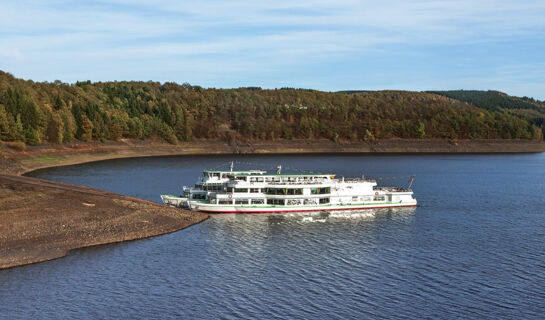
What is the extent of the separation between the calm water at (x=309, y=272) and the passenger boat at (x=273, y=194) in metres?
3.65

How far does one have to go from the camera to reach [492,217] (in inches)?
3423

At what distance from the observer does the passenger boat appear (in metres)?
87.8

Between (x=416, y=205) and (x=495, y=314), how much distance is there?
55.4 meters

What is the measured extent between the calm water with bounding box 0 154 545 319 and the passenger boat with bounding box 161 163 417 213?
365cm

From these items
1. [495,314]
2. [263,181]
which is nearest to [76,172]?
[263,181]

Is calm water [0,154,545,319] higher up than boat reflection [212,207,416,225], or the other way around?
boat reflection [212,207,416,225]

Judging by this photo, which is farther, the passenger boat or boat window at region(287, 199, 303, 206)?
boat window at region(287, 199, 303, 206)

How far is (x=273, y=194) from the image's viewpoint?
90.0 meters

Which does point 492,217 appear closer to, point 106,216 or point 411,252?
point 411,252

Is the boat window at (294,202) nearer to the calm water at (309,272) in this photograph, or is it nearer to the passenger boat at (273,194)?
the passenger boat at (273,194)

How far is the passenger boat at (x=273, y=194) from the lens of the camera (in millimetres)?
87750

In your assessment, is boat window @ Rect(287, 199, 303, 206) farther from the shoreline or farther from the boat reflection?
the shoreline

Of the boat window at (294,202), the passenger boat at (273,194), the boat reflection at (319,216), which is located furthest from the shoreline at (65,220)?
the boat window at (294,202)

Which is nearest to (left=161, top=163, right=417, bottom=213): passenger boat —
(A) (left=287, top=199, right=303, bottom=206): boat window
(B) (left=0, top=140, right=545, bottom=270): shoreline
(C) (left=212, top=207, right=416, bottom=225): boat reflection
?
(A) (left=287, top=199, right=303, bottom=206): boat window
